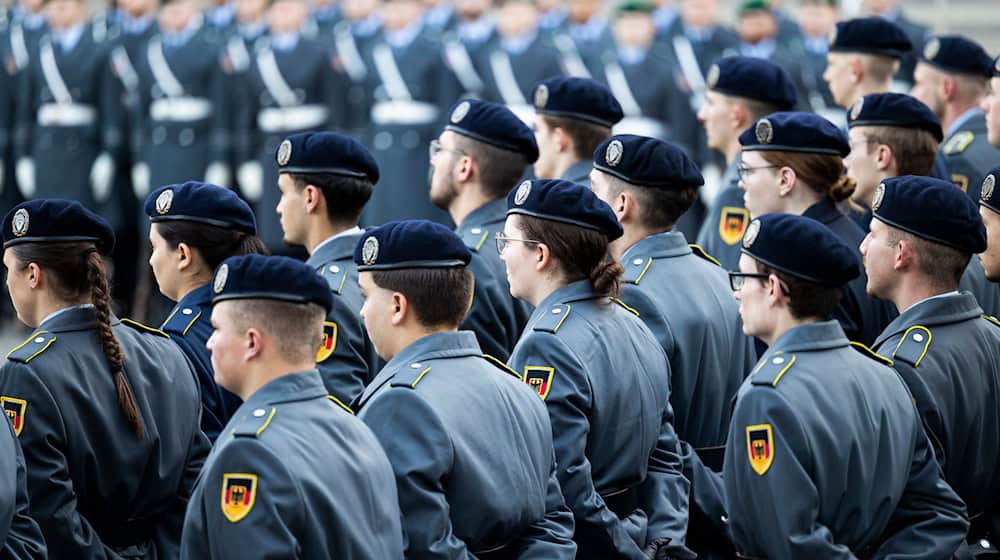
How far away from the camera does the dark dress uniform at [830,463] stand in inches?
155

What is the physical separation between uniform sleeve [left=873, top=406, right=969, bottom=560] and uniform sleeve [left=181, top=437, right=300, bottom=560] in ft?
5.33

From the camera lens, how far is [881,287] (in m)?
4.66

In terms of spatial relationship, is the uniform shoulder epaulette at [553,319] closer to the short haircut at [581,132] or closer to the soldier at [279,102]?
the short haircut at [581,132]

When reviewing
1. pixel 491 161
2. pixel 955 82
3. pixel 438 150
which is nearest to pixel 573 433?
pixel 491 161

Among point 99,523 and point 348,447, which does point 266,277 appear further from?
point 99,523

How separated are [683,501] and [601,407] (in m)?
0.53

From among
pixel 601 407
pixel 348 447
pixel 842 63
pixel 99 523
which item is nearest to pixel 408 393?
pixel 348 447

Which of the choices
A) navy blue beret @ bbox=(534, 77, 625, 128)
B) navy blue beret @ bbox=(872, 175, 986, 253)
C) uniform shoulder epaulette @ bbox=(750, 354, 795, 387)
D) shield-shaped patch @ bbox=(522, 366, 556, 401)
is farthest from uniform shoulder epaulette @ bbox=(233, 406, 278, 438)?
navy blue beret @ bbox=(534, 77, 625, 128)

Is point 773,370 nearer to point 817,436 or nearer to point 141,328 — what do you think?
point 817,436

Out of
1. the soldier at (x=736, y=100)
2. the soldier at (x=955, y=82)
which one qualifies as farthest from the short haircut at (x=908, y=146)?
the soldier at (x=955, y=82)

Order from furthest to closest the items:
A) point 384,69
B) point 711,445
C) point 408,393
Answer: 1. point 384,69
2. point 711,445
3. point 408,393

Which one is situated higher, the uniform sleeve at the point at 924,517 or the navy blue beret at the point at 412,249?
the navy blue beret at the point at 412,249

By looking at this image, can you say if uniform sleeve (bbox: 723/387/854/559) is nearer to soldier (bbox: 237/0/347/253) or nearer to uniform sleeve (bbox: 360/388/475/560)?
uniform sleeve (bbox: 360/388/475/560)

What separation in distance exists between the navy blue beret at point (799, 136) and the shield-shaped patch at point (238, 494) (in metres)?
2.85
